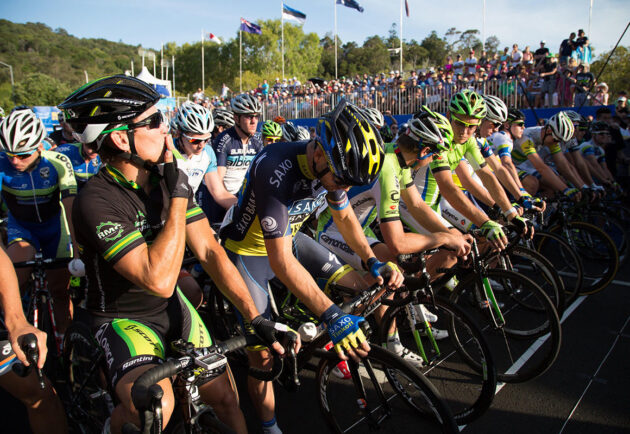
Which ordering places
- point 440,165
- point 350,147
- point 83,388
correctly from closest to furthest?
point 350,147
point 83,388
point 440,165

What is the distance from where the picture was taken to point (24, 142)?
3.79m

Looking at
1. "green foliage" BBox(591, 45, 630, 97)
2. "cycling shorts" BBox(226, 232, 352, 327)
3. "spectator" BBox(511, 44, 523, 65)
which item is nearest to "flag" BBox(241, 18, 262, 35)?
"spectator" BBox(511, 44, 523, 65)

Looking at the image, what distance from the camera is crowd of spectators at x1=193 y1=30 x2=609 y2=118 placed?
13.0m

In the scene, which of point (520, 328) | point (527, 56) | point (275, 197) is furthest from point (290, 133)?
point (527, 56)

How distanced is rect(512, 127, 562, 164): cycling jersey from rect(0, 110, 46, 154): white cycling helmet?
6.44 metres

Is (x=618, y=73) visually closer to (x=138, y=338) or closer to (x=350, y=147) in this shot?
(x=350, y=147)

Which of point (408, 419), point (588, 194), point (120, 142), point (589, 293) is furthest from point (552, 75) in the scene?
point (120, 142)

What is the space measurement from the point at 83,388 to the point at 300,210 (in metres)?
1.73

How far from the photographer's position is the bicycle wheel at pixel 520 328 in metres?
3.58

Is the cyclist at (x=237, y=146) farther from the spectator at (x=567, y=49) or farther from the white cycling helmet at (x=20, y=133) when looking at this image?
the spectator at (x=567, y=49)

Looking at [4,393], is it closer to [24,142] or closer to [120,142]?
[24,142]

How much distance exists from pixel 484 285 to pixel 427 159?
1384 mm

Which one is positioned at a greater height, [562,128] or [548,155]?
[562,128]

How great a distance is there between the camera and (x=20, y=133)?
377 centimetres
